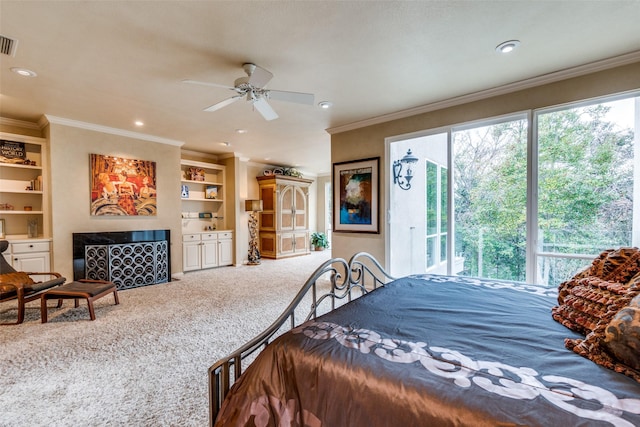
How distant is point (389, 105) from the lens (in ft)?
12.5

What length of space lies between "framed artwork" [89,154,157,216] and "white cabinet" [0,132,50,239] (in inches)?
24.4

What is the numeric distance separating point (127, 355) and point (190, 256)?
3.56m

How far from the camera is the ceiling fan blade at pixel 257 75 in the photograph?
2.47 metres

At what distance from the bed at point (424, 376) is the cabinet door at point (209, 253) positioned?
5.18 metres

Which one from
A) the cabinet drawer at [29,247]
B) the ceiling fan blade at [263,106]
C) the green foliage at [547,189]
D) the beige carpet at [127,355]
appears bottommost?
the beige carpet at [127,355]

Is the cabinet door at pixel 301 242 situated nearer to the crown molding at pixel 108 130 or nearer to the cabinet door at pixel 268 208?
the cabinet door at pixel 268 208

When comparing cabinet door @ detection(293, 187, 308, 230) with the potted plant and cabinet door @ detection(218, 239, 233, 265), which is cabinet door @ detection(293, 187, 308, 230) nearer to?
the potted plant

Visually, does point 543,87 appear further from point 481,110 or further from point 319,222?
point 319,222

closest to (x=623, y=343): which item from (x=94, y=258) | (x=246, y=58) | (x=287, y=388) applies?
(x=287, y=388)

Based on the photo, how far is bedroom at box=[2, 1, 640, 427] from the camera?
2721mm

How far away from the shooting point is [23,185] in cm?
439

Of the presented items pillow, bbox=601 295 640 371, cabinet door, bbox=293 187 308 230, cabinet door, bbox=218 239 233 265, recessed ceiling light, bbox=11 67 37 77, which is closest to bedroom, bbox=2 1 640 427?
recessed ceiling light, bbox=11 67 37 77

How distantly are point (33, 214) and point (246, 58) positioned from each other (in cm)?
446

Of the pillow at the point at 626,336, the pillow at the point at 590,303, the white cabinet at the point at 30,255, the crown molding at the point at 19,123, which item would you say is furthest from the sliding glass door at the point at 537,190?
the crown molding at the point at 19,123
